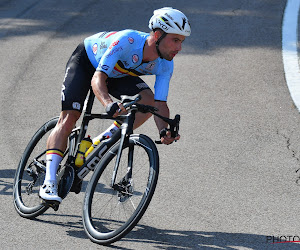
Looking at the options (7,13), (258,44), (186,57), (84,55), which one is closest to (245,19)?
Answer: (258,44)

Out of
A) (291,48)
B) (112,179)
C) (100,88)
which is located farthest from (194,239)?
(291,48)

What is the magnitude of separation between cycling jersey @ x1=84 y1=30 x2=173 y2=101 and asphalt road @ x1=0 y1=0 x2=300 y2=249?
1.20m

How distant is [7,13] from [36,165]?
27.5 feet

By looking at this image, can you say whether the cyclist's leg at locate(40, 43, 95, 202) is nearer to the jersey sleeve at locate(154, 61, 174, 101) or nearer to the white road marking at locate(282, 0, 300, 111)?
the jersey sleeve at locate(154, 61, 174, 101)

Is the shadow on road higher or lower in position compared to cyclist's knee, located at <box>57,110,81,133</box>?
lower

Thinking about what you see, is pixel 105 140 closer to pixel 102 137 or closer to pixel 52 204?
pixel 102 137

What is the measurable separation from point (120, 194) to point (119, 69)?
3.74ft

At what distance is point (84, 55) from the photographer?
225 inches

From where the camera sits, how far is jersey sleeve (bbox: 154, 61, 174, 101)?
5.49 m

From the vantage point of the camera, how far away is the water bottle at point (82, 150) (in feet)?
17.9

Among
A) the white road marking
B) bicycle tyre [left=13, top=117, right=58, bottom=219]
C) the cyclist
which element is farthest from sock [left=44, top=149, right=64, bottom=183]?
the white road marking

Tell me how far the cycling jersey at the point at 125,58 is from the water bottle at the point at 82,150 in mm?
623

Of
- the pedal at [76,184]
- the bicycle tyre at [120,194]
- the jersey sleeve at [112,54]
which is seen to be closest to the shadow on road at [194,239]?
the bicycle tyre at [120,194]

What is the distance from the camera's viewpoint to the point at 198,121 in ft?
26.7
